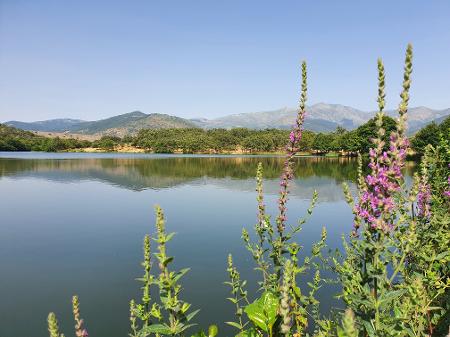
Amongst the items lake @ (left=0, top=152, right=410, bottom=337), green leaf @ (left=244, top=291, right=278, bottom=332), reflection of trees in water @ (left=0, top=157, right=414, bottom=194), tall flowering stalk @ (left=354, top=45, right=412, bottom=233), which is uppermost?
tall flowering stalk @ (left=354, top=45, right=412, bottom=233)

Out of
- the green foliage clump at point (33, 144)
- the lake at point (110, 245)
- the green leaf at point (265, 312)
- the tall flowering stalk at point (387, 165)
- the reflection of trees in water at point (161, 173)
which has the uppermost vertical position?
the green foliage clump at point (33, 144)

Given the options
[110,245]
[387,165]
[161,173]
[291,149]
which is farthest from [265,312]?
[161,173]

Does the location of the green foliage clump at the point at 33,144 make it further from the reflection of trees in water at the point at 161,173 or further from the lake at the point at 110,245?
the lake at the point at 110,245

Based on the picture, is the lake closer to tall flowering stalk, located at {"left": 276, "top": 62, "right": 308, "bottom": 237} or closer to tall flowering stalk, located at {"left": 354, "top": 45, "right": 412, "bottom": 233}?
tall flowering stalk, located at {"left": 276, "top": 62, "right": 308, "bottom": 237}

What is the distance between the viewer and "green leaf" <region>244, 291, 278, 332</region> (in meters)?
3.04

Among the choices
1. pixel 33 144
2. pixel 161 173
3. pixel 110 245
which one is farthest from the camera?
pixel 33 144

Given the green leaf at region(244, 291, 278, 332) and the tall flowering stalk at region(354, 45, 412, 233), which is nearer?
the tall flowering stalk at region(354, 45, 412, 233)

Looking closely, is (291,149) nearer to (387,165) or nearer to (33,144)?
(387,165)

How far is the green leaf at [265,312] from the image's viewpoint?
9.96 feet

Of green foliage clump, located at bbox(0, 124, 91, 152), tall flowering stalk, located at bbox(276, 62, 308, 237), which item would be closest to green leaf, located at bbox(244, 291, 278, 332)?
tall flowering stalk, located at bbox(276, 62, 308, 237)

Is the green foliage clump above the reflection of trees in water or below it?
above

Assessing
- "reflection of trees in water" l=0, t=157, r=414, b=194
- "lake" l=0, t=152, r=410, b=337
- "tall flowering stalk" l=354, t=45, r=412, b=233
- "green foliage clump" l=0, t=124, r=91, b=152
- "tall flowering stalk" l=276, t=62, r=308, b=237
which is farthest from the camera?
"green foliage clump" l=0, t=124, r=91, b=152

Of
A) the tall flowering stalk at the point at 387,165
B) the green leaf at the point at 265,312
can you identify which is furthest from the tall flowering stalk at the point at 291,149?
the green leaf at the point at 265,312

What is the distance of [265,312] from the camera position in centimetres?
308
